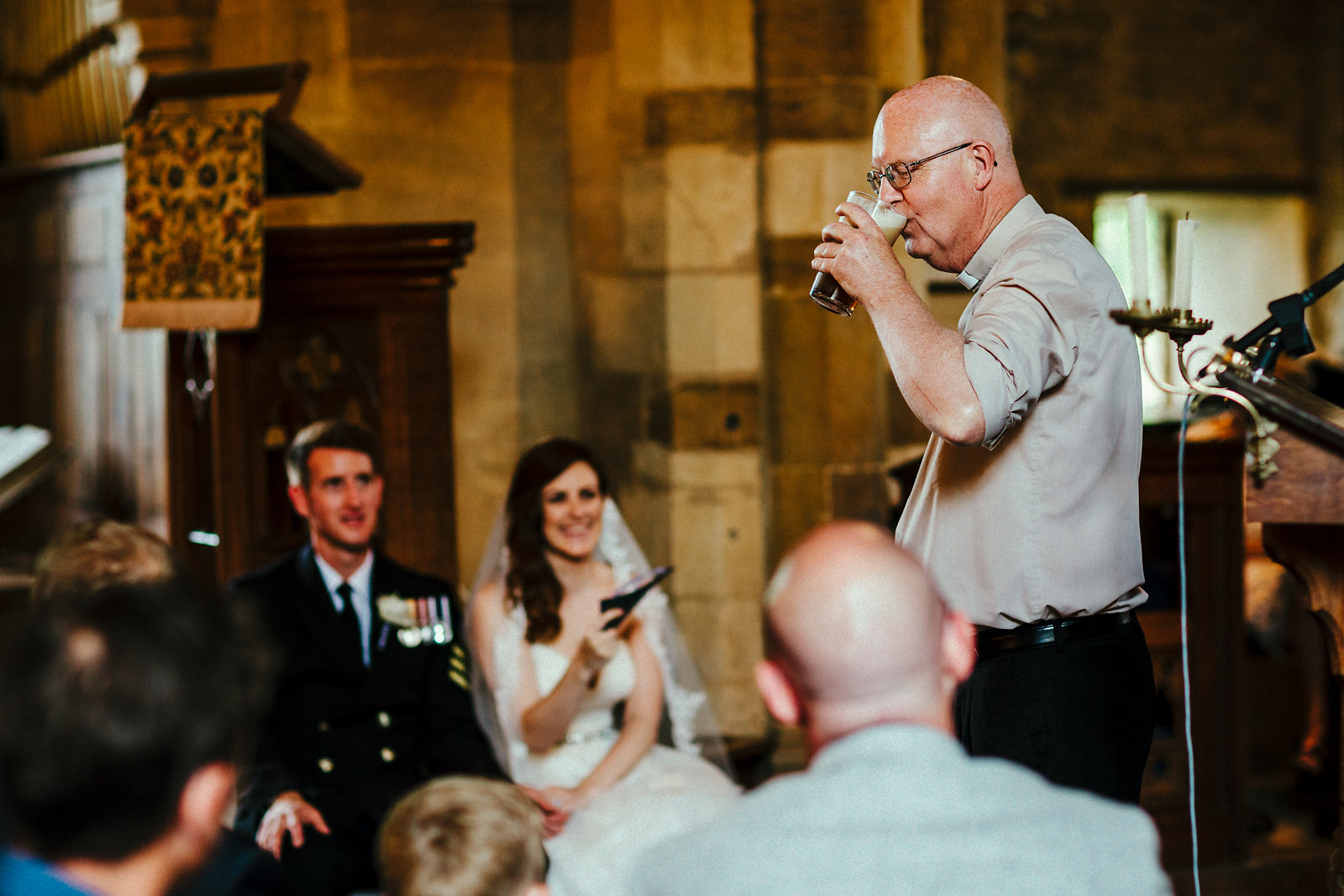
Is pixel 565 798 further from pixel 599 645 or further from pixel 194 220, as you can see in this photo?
pixel 194 220

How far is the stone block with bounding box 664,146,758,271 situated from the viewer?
193 inches

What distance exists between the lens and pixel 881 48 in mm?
4895

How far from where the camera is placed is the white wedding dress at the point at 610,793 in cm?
311

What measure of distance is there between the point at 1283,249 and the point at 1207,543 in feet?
11.7

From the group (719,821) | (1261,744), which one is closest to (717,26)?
(1261,744)

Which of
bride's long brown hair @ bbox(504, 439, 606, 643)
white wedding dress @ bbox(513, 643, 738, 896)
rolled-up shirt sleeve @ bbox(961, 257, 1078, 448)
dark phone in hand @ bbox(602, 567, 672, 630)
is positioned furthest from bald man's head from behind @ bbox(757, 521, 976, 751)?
bride's long brown hair @ bbox(504, 439, 606, 643)

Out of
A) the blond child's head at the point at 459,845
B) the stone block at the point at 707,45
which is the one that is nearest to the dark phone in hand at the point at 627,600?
the blond child's head at the point at 459,845

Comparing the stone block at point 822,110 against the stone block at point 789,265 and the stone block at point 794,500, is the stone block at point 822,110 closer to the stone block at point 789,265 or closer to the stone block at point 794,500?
the stone block at point 789,265

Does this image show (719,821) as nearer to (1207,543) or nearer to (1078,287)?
(1078,287)

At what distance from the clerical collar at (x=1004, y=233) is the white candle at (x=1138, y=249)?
163mm

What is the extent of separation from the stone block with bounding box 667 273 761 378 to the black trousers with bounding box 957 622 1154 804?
9.51 feet

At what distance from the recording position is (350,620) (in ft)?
10.7

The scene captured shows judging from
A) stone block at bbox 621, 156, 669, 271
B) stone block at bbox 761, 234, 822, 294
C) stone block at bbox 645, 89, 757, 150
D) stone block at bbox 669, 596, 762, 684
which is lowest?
stone block at bbox 669, 596, 762, 684

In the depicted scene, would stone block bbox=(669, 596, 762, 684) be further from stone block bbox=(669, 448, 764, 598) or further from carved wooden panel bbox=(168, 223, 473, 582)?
carved wooden panel bbox=(168, 223, 473, 582)
